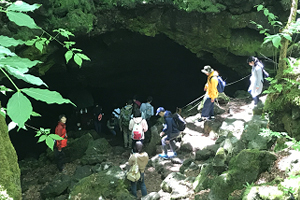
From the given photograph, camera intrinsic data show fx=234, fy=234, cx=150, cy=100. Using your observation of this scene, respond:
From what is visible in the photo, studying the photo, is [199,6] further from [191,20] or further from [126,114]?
[126,114]

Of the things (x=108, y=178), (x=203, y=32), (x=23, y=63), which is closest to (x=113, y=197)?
(x=108, y=178)

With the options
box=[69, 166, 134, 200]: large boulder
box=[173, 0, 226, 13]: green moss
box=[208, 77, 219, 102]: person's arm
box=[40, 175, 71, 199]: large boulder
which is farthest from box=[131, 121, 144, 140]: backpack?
box=[173, 0, 226, 13]: green moss

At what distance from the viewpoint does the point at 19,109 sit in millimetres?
841

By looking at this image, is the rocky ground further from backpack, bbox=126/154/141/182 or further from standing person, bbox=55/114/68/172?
backpack, bbox=126/154/141/182

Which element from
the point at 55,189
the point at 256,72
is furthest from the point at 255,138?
the point at 55,189

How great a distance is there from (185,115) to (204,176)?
192 inches

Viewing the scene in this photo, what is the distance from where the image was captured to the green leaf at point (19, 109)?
0.82 meters

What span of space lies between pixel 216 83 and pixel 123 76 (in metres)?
7.97

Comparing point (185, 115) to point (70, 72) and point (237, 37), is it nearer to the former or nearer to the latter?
point (237, 37)

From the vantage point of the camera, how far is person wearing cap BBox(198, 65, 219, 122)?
6512mm

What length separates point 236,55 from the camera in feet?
31.5

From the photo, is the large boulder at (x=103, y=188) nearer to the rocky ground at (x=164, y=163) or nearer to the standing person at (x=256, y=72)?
the rocky ground at (x=164, y=163)


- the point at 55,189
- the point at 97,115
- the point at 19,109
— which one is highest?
the point at 19,109

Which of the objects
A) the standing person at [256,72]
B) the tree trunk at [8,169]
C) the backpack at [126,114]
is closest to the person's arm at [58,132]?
the backpack at [126,114]
